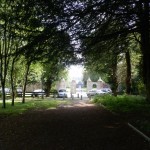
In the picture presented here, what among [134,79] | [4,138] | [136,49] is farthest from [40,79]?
[4,138]

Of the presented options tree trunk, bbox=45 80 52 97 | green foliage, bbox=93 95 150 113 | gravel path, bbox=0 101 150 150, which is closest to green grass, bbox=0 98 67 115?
green foliage, bbox=93 95 150 113

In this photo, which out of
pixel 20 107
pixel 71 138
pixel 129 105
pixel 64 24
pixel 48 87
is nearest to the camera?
pixel 71 138

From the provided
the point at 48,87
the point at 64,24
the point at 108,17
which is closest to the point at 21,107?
the point at 108,17

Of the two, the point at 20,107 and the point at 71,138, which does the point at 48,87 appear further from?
the point at 71,138

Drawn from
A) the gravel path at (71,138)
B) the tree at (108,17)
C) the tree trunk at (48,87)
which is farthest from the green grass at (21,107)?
the tree trunk at (48,87)

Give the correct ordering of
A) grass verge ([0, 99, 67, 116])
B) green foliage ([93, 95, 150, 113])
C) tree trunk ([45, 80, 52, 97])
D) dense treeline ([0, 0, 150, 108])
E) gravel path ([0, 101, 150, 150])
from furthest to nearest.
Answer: tree trunk ([45, 80, 52, 97]), grass verge ([0, 99, 67, 116]), green foliage ([93, 95, 150, 113]), dense treeline ([0, 0, 150, 108]), gravel path ([0, 101, 150, 150])

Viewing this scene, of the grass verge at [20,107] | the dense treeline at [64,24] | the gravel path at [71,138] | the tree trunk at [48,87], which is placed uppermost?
the dense treeline at [64,24]

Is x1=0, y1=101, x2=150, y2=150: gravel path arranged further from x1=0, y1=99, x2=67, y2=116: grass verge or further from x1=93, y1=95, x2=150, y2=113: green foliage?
x1=0, y1=99, x2=67, y2=116: grass verge

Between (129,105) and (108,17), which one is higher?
(108,17)

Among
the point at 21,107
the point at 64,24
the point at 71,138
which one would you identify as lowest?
the point at 71,138

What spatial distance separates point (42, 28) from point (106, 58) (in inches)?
405

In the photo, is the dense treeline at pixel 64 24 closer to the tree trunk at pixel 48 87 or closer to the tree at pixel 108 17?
the tree at pixel 108 17

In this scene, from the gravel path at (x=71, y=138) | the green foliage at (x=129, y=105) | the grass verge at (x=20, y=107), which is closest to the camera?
the gravel path at (x=71, y=138)

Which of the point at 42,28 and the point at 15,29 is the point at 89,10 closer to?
the point at 42,28
